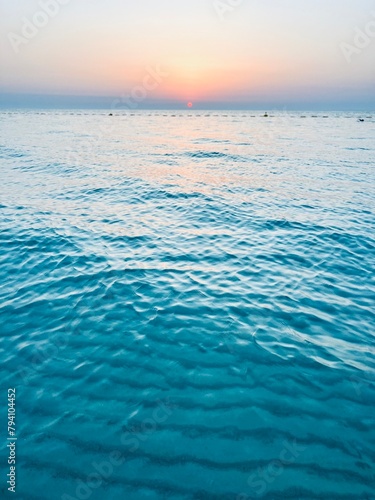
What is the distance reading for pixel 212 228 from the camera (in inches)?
719

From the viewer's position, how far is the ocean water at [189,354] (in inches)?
Answer: 234

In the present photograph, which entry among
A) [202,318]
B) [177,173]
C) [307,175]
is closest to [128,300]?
[202,318]

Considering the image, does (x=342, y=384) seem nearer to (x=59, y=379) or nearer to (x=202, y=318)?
(x=202, y=318)

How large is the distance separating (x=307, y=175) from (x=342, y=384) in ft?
92.2
